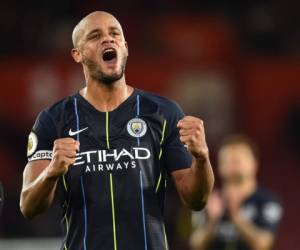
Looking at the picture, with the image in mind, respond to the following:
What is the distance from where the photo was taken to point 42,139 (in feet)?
15.3

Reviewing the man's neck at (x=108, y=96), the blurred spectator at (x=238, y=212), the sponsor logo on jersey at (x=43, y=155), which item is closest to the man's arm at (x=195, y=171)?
the man's neck at (x=108, y=96)

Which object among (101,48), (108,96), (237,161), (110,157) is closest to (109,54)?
(101,48)

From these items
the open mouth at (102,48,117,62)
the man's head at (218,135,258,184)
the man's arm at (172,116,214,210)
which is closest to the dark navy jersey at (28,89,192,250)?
the man's arm at (172,116,214,210)

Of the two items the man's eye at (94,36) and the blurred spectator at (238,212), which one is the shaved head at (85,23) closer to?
the man's eye at (94,36)

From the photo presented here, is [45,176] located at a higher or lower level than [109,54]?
lower

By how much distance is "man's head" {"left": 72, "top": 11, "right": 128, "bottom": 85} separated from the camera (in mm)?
4648

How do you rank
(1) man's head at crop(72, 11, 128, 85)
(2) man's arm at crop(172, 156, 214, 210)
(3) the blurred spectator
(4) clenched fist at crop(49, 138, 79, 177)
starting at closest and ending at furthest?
1. (4) clenched fist at crop(49, 138, 79, 177)
2. (2) man's arm at crop(172, 156, 214, 210)
3. (1) man's head at crop(72, 11, 128, 85)
4. (3) the blurred spectator

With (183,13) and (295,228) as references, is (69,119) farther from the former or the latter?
(183,13)

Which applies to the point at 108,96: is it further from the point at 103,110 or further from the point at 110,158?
the point at 110,158

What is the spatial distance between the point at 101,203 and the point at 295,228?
8.61 metres

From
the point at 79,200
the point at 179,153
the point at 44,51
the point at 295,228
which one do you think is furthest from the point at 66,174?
the point at 44,51

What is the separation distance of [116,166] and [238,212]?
320 centimetres

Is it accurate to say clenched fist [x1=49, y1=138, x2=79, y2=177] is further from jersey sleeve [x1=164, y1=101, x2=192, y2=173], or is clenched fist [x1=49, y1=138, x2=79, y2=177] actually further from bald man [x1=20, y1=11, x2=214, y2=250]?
jersey sleeve [x1=164, y1=101, x2=192, y2=173]

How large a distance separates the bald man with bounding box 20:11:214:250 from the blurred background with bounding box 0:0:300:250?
697 centimetres
